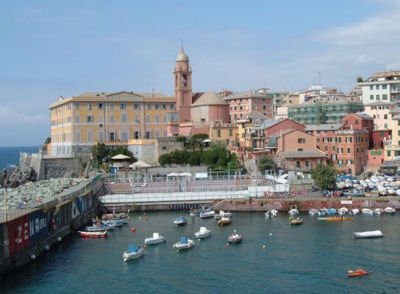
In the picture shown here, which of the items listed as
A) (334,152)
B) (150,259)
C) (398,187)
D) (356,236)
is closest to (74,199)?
(150,259)

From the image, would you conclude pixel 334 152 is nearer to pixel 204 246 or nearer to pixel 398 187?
pixel 398 187

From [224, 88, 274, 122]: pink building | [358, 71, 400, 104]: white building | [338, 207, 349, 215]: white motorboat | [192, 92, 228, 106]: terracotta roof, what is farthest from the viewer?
[224, 88, 274, 122]: pink building

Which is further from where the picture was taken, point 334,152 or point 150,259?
point 334,152

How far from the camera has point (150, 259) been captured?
36.4 m

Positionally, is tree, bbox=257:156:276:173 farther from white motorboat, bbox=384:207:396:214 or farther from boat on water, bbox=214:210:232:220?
white motorboat, bbox=384:207:396:214

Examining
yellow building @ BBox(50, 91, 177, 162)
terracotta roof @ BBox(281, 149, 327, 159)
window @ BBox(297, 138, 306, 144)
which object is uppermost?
yellow building @ BBox(50, 91, 177, 162)

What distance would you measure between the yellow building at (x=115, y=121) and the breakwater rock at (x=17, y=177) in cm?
647

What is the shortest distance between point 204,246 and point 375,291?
41.0ft

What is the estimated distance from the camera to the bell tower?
81.9 metres

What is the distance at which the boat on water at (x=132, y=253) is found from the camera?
35938mm

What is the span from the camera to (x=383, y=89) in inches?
3145

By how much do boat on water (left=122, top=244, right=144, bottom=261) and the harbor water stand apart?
395 millimetres

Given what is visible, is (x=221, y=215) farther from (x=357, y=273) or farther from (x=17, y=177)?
(x=17, y=177)

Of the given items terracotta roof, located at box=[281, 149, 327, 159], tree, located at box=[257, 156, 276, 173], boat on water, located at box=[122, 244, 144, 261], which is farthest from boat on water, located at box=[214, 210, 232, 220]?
terracotta roof, located at box=[281, 149, 327, 159]
